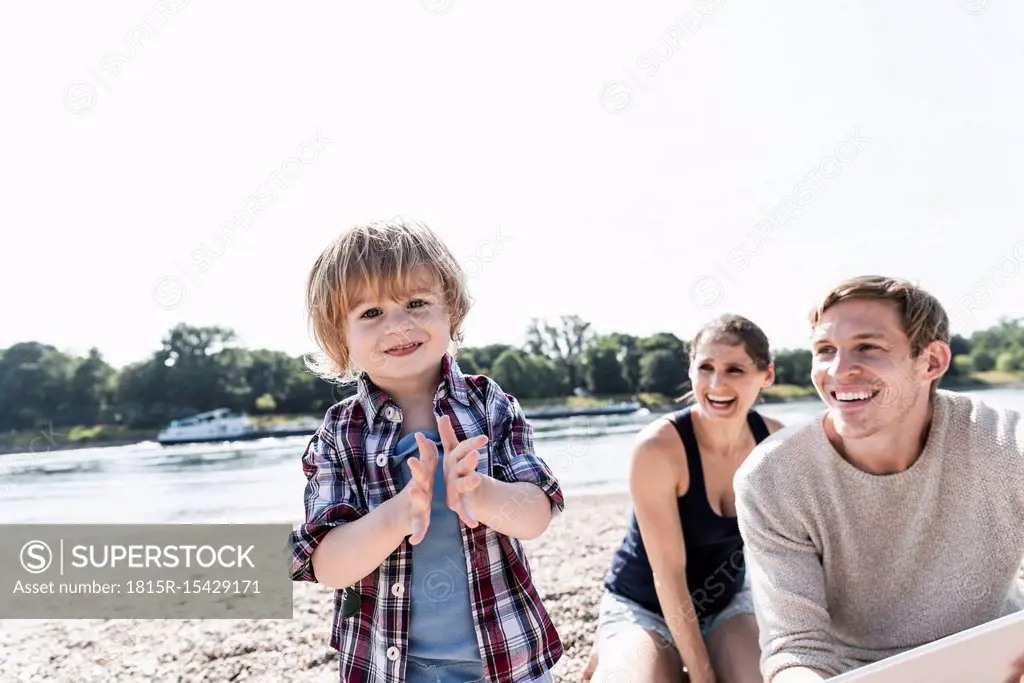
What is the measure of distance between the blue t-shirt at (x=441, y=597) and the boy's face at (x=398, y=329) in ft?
0.89

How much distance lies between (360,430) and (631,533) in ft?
5.42

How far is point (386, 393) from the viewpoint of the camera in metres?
→ 2.00

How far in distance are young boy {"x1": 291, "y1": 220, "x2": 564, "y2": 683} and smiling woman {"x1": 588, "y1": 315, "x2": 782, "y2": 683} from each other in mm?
1046

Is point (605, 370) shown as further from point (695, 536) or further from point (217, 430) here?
point (695, 536)

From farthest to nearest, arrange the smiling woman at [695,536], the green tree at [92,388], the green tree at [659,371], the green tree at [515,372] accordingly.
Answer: the green tree at [92,388]
the green tree at [515,372]
the green tree at [659,371]
the smiling woman at [695,536]

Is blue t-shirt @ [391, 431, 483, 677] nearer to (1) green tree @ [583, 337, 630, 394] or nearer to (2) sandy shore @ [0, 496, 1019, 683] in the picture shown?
(2) sandy shore @ [0, 496, 1019, 683]

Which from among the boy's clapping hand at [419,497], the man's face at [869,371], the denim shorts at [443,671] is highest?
the man's face at [869,371]

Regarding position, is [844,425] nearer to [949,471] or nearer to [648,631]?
[949,471]

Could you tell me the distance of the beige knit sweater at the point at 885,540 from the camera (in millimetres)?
2078

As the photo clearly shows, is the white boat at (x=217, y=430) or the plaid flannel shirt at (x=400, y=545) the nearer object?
the plaid flannel shirt at (x=400, y=545)

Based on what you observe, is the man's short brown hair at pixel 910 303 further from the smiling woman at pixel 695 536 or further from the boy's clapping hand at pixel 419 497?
the boy's clapping hand at pixel 419 497

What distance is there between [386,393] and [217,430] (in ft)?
115

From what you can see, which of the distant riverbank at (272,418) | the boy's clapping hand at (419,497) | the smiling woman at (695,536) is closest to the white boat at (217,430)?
the distant riverbank at (272,418)

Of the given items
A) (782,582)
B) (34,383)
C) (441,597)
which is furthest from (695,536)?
(34,383)
